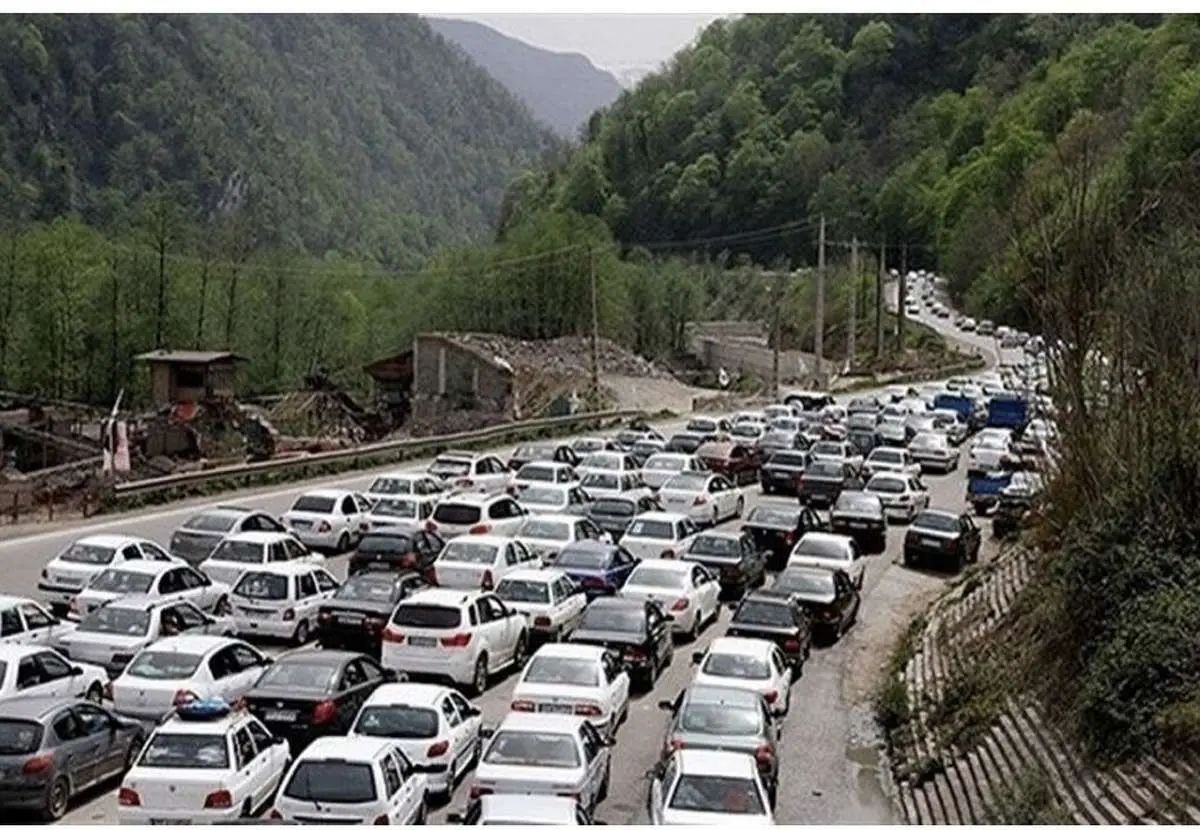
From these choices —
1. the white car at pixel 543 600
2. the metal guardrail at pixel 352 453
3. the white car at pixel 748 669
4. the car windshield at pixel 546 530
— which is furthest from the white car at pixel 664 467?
the white car at pixel 748 669

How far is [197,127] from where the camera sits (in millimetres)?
Answer: 178375

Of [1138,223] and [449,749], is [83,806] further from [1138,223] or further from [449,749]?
[1138,223]

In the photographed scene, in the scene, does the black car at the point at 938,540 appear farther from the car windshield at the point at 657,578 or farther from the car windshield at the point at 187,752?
the car windshield at the point at 187,752

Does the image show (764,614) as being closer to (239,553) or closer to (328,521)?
(239,553)

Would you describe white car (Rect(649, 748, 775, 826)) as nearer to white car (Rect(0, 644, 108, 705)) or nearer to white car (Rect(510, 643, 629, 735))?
white car (Rect(510, 643, 629, 735))

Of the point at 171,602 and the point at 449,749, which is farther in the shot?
the point at 171,602

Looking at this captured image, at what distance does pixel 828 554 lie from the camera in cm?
2956

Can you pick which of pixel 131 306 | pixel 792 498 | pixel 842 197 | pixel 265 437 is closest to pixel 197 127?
pixel 842 197

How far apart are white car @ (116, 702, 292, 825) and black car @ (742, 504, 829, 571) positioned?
17.4 meters

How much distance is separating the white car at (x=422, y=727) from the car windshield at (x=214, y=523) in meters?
12.8

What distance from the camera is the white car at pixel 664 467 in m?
40.5

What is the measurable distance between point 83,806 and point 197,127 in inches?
6704

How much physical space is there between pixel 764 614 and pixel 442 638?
215 inches

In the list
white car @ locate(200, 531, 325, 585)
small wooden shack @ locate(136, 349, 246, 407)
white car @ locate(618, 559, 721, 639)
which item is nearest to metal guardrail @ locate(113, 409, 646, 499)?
small wooden shack @ locate(136, 349, 246, 407)
